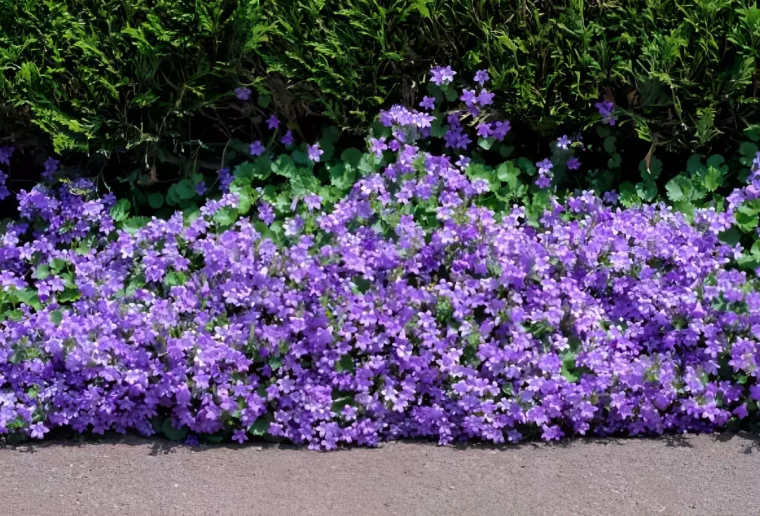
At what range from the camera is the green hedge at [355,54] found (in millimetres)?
4074

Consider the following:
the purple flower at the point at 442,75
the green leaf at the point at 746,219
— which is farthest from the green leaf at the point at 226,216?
the green leaf at the point at 746,219

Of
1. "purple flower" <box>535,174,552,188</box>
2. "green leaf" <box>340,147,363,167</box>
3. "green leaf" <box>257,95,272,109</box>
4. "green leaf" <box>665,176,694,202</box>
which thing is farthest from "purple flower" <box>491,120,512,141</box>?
"green leaf" <box>257,95,272,109</box>

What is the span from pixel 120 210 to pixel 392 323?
4.76 ft

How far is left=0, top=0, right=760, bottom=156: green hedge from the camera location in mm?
4074

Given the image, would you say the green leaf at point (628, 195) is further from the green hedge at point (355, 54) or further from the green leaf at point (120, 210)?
the green leaf at point (120, 210)

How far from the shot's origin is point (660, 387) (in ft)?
12.4

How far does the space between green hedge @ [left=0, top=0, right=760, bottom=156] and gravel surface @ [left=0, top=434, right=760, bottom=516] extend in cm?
138

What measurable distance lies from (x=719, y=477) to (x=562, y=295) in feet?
3.06

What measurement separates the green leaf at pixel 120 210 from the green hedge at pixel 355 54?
10.7 inches

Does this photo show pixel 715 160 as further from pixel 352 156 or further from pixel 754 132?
pixel 352 156

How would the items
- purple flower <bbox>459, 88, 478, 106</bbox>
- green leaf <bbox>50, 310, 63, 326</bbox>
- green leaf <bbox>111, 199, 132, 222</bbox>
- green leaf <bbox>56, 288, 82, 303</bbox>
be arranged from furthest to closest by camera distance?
1. green leaf <bbox>111, 199, 132, 222</bbox>
2. purple flower <bbox>459, 88, 478, 106</bbox>
3. green leaf <bbox>56, 288, 82, 303</bbox>
4. green leaf <bbox>50, 310, 63, 326</bbox>

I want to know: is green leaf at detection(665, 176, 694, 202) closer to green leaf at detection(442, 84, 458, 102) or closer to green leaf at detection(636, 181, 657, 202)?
green leaf at detection(636, 181, 657, 202)

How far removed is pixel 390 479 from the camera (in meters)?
3.47

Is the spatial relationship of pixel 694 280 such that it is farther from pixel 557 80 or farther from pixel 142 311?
pixel 142 311
